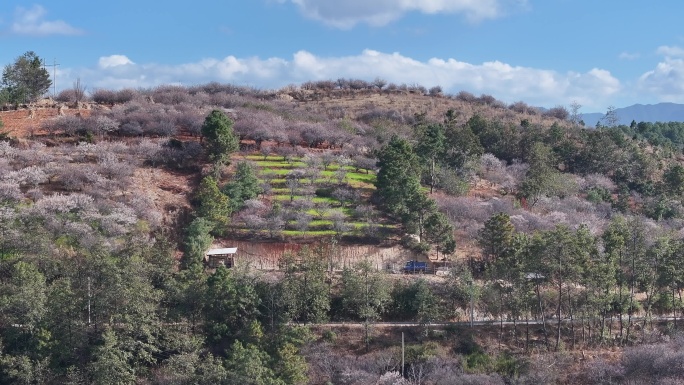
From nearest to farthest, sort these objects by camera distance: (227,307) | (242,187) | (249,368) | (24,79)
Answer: (249,368)
(227,307)
(242,187)
(24,79)

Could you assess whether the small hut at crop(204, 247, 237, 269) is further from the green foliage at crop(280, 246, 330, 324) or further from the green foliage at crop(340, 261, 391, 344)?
the green foliage at crop(340, 261, 391, 344)

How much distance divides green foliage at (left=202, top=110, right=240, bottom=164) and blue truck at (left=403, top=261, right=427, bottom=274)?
1608 cm

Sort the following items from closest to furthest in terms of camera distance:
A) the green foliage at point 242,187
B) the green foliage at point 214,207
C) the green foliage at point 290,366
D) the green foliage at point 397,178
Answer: the green foliage at point 290,366 → the green foliage at point 214,207 → the green foliage at point 397,178 → the green foliage at point 242,187

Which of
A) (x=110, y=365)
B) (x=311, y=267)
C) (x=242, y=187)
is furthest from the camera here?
(x=242, y=187)

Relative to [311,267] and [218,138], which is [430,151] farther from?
[311,267]

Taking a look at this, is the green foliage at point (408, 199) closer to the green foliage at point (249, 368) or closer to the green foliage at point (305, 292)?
the green foliage at point (305, 292)

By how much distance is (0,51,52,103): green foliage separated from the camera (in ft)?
208

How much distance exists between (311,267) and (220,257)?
25.9 feet

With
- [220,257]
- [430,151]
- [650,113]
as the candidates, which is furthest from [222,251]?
[650,113]

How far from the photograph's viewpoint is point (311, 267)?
3312 centimetres

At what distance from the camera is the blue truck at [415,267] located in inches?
1513

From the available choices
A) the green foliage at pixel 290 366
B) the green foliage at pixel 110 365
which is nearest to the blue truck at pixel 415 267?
the green foliage at pixel 290 366

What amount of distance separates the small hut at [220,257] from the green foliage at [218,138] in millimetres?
9394

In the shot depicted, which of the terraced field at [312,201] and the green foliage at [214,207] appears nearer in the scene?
the green foliage at [214,207]
